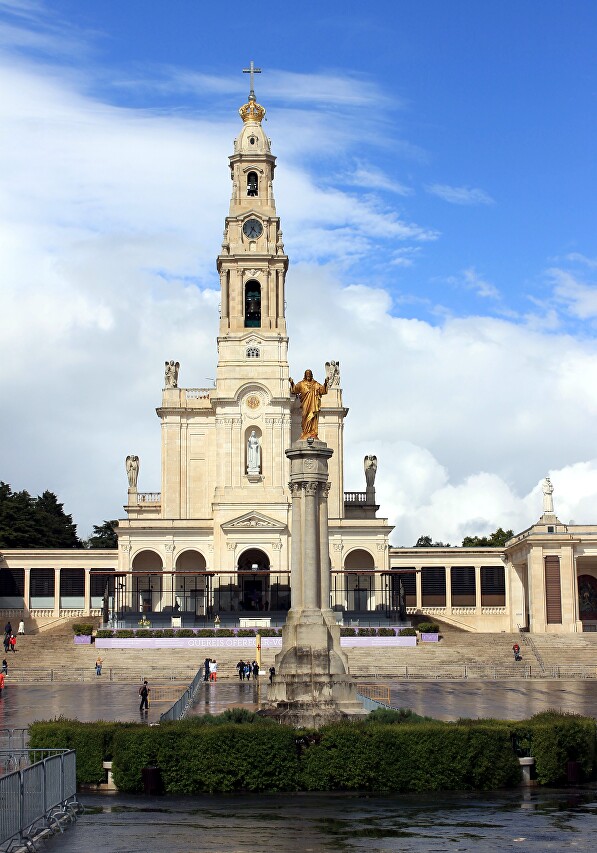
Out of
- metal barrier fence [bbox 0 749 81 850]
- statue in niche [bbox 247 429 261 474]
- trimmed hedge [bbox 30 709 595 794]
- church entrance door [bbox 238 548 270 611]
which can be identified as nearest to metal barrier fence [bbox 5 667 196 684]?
church entrance door [bbox 238 548 270 611]

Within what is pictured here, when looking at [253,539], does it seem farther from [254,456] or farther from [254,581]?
[254,456]

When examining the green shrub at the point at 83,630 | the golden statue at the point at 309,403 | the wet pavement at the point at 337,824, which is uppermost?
the golden statue at the point at 309,403

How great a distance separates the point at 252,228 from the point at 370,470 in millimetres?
19334

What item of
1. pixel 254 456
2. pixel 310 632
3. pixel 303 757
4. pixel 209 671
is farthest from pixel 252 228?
pixel 303 757

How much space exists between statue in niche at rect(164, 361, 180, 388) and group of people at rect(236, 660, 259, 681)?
33360 mm

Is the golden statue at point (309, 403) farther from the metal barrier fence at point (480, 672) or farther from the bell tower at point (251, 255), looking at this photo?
the bell tower at point (251, 255)

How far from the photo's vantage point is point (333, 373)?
94.4 m

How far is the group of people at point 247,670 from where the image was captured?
195ft

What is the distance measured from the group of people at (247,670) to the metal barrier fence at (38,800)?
3298 cm

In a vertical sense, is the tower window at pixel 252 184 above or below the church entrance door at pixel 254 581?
above

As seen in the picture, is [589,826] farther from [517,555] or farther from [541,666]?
[517,555]

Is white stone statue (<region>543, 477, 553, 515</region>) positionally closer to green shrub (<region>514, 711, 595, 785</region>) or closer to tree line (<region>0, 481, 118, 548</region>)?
tree line (<region>0, 481, 118, 548</region>)

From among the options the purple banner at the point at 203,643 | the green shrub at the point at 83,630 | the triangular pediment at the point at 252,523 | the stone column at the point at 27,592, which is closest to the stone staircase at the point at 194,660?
the purple banner at the point at 203,643

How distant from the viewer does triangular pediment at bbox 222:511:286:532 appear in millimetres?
83188
